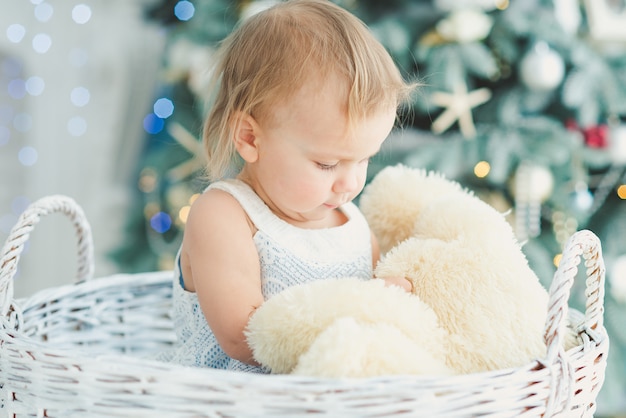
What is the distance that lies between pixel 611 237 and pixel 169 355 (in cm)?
129

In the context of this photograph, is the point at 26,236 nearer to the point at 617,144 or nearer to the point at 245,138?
the point at 245,138

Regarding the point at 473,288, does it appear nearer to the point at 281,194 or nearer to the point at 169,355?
the point at 281,194

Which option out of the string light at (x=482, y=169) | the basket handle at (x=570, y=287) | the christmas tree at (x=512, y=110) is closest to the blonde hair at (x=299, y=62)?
the basket handle at (x=570, y=287)

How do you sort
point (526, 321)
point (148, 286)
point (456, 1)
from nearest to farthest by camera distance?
1. point (526, 321)
2. point (148, 286)
3. point (456, 1)

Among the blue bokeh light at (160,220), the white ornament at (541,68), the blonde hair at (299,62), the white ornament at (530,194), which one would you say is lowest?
the blue bokeh light at (160,220)

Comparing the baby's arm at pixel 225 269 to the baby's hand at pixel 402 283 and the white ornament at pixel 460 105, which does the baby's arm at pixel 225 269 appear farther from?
the white ornament at pixel 460 105

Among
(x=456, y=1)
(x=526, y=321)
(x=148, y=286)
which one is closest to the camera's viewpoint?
(x=526, y=321)

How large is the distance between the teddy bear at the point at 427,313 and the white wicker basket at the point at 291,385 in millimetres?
52

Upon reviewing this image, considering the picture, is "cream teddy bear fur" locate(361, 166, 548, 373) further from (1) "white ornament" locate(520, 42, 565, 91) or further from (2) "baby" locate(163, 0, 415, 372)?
(1) "white ornament" locate(520, 42, 565, 91)

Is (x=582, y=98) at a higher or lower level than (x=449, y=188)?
lower

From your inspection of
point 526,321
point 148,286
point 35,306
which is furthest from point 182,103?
point 526,321

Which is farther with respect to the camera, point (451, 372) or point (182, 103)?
point (182, 103)

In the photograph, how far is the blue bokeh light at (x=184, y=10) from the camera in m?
2.04

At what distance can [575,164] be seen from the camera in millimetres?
1856
